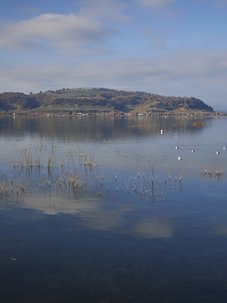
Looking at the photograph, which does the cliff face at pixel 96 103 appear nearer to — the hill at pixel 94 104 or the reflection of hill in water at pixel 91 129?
the hill at pixel 94 104

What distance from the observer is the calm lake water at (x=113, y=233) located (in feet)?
36.8

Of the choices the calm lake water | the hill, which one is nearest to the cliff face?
the hill

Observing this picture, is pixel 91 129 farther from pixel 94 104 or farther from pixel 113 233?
pixel 94 104

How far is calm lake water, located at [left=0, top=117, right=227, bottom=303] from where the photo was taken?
11.2 m

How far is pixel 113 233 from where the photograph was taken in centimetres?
1530

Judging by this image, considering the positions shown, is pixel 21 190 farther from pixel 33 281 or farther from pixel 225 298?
pixel 225 298

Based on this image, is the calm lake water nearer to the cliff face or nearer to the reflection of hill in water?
the reflection of hill in water

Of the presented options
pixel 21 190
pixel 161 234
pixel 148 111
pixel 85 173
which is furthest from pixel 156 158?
pixel 148 111

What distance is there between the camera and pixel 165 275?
12.0 metres

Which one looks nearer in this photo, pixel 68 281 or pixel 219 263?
pixel 68 281

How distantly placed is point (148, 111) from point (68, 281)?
141 metres

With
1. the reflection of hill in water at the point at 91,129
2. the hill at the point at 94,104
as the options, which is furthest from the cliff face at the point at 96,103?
the reflection of hill in water at the point at 91,129

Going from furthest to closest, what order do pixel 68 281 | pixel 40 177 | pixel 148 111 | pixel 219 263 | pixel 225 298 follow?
1. pixel 148 111
2. pixel 40 177
3. pixel 219 263
4. pixel 68 281
5. pixel 225 298

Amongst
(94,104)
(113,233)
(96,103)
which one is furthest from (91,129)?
(96,103)
